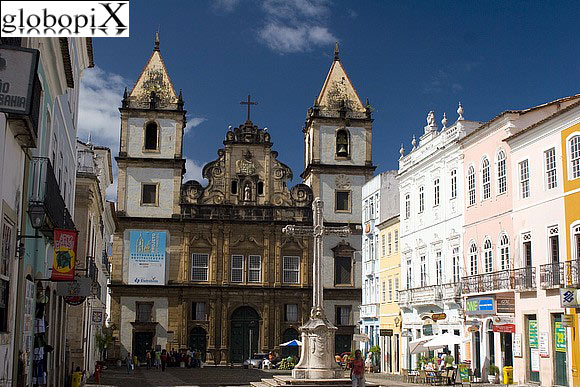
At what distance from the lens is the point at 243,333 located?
5731 cm

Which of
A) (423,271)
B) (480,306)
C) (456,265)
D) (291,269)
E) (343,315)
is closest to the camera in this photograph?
(480,306)

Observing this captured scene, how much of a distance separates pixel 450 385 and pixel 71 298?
53.4ft

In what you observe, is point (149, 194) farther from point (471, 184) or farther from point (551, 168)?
point (551, 168)

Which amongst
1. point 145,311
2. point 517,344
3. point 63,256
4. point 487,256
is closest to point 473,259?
point 487,256

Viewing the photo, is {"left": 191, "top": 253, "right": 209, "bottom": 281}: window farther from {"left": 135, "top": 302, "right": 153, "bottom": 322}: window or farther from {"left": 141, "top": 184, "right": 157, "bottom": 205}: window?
{"left": 141, "top": 184, "right": 157, "bottom": 205}: window

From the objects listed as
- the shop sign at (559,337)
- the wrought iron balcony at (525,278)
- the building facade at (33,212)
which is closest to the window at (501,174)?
the wrought iron balcony at (525,278)

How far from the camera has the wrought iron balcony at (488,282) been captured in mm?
29984

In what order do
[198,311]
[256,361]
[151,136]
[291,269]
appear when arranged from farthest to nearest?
[151,136], [291,269], [198,311], [256,361]

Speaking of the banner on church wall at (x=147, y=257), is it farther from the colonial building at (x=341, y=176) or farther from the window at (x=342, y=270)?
the window at (x=342, y=270)

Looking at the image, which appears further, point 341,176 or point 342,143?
point 342,143

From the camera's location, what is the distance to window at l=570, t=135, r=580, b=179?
26500 millimetres

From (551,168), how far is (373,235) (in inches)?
870

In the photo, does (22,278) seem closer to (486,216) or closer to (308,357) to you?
(308,357)

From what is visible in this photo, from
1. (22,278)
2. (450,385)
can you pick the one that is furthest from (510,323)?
(22,278)
